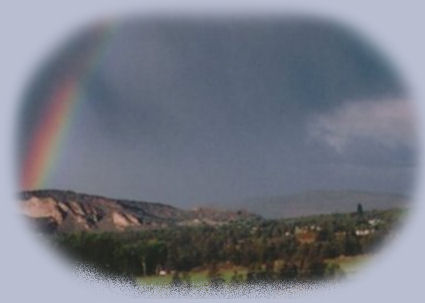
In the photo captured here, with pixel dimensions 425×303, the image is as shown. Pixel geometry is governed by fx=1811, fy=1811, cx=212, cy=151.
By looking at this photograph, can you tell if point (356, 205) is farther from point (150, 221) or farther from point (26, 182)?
point (26, 182)

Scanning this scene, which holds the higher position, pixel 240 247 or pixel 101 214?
pixel 101 214

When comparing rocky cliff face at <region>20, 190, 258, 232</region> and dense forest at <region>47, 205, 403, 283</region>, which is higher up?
rocky cliff face at <region>20, 190, 258, 232</region>

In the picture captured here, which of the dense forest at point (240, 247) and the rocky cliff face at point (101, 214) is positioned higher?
the rocky cliff face at point (101, 214)
